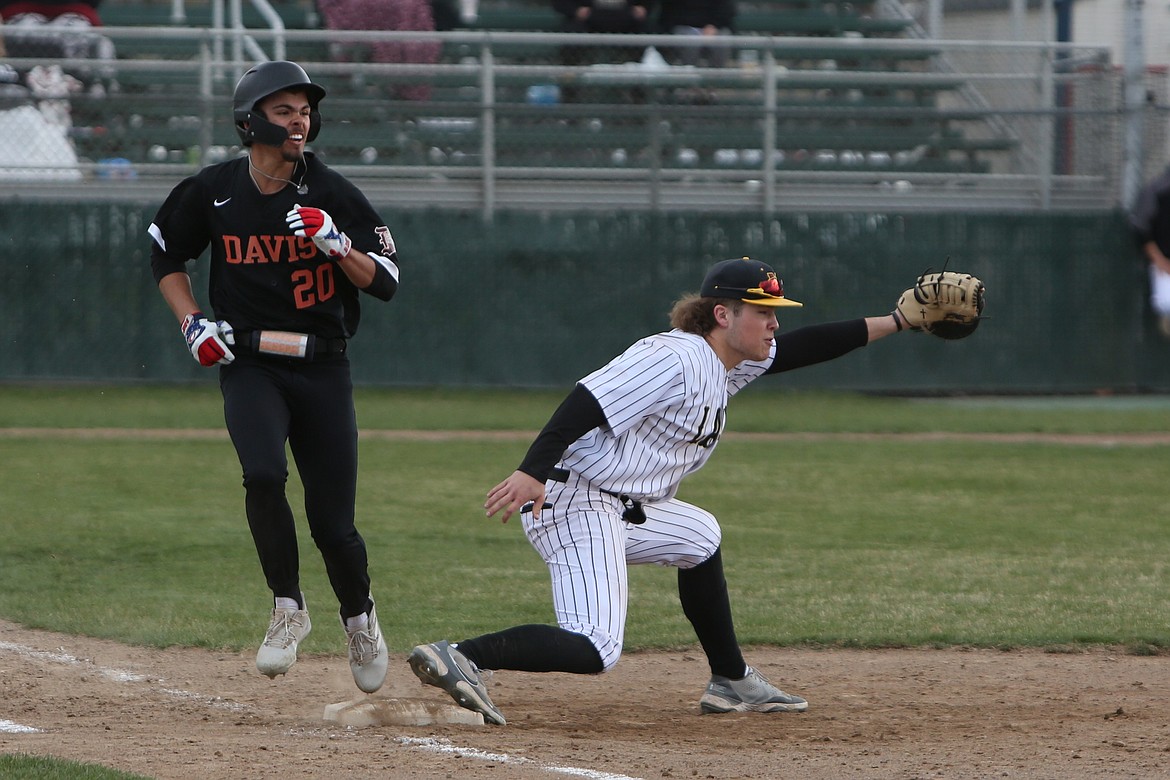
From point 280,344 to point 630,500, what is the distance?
117 centimetres

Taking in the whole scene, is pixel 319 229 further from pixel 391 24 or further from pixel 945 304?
pixel 391 24

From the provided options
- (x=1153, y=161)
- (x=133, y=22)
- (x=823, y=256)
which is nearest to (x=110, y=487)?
(x=823, y=256)

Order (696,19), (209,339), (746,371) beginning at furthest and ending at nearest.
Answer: (696,19) < (746,371) < (209,339)

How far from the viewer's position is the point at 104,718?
470 cm

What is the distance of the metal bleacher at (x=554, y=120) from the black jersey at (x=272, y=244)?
9.27 metres

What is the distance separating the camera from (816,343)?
17.3 ft

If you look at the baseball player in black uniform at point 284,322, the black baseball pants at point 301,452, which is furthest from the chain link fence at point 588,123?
the black baseball pants at point 301,452

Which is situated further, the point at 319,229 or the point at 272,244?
the point at 272,244

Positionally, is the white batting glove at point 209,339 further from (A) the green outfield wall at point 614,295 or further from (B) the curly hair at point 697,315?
(A) the green outfield wall at point 614,295

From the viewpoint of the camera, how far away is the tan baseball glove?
5.25 metres

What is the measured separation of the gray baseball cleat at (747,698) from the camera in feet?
16.4

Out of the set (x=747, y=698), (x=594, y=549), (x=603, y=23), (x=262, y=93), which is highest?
(x=603, y=23)

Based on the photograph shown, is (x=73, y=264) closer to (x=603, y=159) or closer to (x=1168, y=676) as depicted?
(x=603, y=159)

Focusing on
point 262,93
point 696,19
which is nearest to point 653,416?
point 262,93
